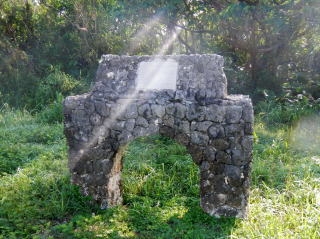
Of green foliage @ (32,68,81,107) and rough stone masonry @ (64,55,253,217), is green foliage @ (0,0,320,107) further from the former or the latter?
rough stone masonry @ (64,55,253,217)

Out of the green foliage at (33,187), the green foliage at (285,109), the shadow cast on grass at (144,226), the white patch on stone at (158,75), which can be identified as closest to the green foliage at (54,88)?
the green foliage at (33,187)

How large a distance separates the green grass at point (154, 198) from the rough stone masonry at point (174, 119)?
0.38m

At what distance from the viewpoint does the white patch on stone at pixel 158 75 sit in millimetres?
→ 4055

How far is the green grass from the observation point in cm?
374

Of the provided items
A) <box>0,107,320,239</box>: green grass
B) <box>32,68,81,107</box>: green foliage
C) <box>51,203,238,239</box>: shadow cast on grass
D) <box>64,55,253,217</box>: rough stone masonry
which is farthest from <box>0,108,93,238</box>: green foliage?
<box>32,68,81,107</box>: green foliage

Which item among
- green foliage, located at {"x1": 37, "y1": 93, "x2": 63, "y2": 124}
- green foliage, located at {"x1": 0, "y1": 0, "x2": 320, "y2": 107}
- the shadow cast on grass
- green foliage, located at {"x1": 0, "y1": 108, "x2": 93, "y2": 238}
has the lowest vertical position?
the shadow cast on grass

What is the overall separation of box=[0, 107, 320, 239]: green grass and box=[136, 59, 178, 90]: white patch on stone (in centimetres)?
155

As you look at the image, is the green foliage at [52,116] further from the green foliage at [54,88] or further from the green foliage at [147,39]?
the green foliage at [147,39]

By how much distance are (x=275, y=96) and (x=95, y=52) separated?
6.13 m

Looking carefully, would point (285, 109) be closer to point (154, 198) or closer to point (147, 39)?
point (147, 39)

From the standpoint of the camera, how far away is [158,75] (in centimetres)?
407

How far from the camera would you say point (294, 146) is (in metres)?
6.61

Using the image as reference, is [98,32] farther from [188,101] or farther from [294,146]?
[188,101]

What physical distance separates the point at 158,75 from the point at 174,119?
1.89 feet
